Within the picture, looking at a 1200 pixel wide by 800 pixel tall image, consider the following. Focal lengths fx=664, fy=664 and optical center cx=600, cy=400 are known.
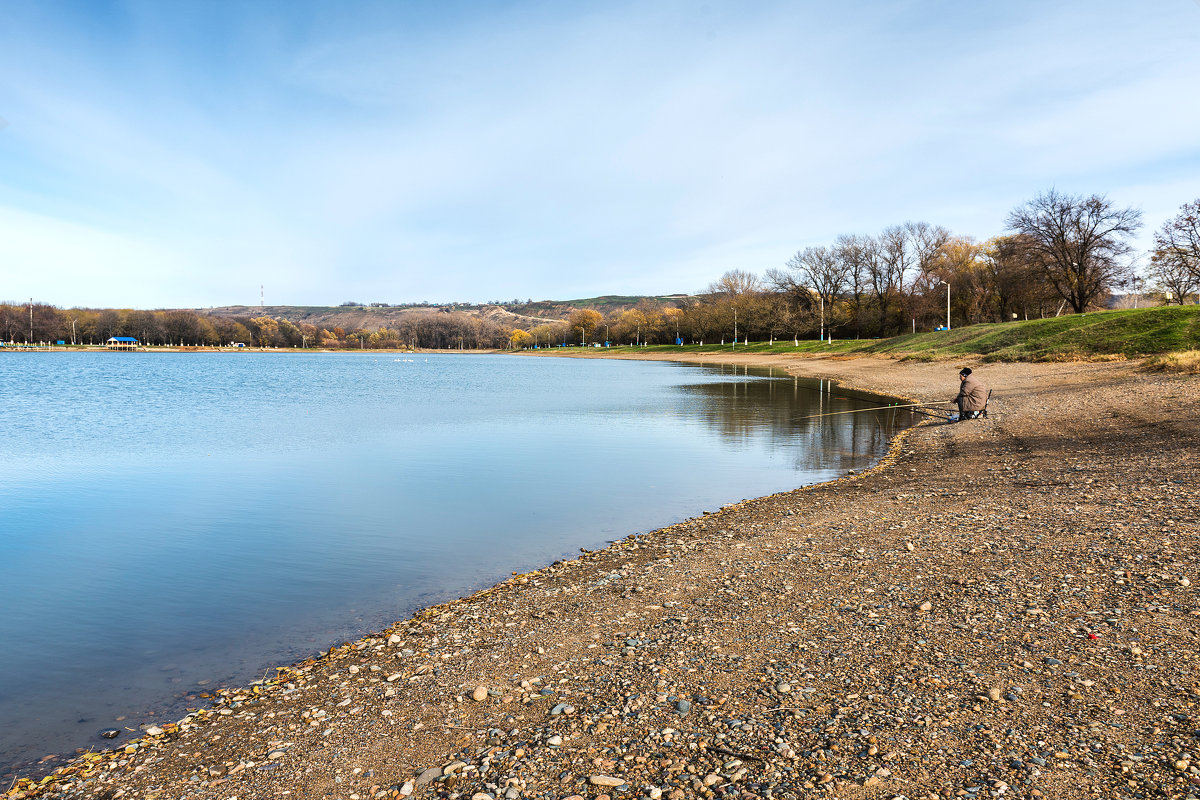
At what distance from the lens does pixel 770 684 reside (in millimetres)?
5215

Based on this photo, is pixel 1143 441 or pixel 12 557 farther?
pixel 1143 441

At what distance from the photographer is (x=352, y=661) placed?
21.0 ft

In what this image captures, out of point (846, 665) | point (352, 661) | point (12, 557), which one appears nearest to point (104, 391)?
point (12, 557)

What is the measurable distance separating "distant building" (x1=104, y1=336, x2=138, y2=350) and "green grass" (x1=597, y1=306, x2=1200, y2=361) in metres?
208

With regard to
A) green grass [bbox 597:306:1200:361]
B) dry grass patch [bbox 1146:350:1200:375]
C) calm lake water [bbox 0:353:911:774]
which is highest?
green grass [bbox 597:306:1200:361]

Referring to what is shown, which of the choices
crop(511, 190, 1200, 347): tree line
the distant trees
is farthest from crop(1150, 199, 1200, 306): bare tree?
the distant trees

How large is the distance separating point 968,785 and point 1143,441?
14363 mm

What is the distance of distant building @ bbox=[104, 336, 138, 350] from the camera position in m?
188

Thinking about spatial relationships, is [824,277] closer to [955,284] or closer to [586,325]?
[955,284]

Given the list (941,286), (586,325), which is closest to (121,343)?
(586,325)

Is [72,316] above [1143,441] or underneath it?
above

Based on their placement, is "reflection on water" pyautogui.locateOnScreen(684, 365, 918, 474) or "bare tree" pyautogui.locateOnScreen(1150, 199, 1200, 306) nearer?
"reflection on water" pyautogui.locateOnScreen(684, 365, 918, 474)

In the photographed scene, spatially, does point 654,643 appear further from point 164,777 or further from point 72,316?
point 72,316

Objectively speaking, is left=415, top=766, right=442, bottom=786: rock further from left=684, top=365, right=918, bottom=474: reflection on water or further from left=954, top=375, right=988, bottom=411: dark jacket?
left=954, top=375, right=988, bottom=411: dark jacket
